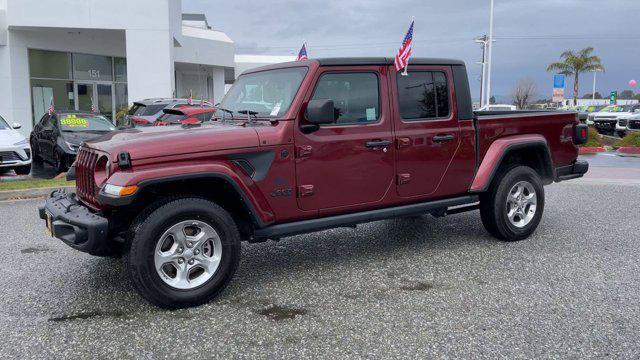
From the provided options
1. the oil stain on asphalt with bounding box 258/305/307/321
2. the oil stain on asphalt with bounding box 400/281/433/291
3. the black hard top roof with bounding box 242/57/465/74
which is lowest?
the oil stain on asphalt with bounding box 258/305/307/321

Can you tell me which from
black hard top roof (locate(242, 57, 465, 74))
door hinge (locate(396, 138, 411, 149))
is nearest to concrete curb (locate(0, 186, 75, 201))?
black hard top roof (locate(242, 57, 465, 74))

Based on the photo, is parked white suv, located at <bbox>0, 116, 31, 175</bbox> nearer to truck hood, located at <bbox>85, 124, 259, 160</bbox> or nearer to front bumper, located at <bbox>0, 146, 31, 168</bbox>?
front bumper, located at <bbox>0, 146, 31, 168</bbox>

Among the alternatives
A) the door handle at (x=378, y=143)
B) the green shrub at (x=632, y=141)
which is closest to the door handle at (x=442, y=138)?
the door handle at (x=378, y=143)

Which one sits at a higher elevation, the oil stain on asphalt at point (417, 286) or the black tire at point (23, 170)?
the black tire at point (23, 170)

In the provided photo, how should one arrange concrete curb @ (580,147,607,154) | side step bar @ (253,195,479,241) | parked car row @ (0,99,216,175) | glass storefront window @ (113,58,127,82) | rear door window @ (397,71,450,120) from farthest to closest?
glass storefront window @ (113,58,127,82) < concrete curb @ (580,147,607,154) < parked car row @ (0,99,216,175) < rear door window @ (397,71,450,120) < side step bar @ (253,195,479,241)

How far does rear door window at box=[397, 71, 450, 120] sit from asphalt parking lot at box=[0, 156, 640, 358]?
1467 millimetres

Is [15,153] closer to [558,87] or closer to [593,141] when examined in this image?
[593,141]

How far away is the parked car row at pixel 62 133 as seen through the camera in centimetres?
1103

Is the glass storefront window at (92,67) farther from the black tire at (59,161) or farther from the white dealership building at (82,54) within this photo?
the black tire at (59,161)

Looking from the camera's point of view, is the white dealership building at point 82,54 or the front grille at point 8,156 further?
the white dealership building at point 82,54

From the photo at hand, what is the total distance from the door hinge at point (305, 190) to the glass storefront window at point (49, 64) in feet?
66.3

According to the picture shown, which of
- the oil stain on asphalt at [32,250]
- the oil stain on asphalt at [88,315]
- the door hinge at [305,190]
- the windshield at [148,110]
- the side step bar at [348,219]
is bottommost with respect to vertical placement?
the oil stain on asphalt at [32,250]

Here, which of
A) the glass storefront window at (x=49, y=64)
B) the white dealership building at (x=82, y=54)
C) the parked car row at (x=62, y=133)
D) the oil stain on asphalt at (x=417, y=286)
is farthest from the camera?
the glass storefront window at (x=49, y=64)

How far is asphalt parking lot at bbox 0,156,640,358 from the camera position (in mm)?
3473
